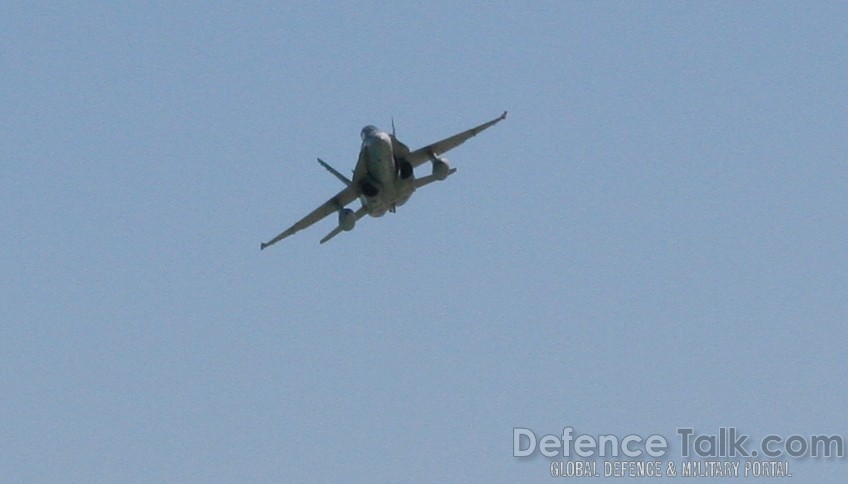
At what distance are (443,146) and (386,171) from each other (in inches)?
149

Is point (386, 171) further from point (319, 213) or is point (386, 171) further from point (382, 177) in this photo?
point (319, 213)

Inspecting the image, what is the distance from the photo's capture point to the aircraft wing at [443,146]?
292 ft

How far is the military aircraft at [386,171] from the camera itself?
3430 inches

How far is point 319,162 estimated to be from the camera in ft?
290

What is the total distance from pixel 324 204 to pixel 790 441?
27020 mm

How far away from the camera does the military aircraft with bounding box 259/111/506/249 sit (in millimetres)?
87125

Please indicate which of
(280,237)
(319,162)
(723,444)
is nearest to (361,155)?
(319,162)

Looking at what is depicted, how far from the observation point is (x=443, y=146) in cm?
8988

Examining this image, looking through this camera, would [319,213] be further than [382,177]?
Yes

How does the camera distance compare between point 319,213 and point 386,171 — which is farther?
point 319,213

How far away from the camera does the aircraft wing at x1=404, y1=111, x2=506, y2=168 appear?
89125 mm

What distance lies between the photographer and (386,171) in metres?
87.4

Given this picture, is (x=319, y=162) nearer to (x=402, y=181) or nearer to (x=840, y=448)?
(x=402, y=181)

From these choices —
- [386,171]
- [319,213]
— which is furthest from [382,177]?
[319,213]
